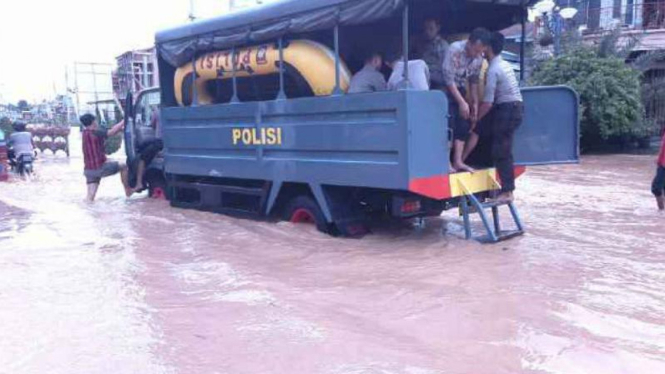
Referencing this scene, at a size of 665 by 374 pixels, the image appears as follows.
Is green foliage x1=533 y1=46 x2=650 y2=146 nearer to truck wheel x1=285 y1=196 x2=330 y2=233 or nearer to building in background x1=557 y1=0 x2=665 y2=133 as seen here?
building in background x1=557 y1=0 x2=665 y2=133

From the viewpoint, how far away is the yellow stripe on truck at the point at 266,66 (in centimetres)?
658

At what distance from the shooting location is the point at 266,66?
23.6 feet

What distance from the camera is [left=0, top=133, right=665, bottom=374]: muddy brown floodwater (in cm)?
370

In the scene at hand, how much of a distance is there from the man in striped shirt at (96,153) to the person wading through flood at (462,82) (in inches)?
235

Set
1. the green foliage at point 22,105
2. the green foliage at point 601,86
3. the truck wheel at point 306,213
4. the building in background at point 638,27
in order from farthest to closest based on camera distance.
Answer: the green foliage at point 22,105 < the building in background at point 638,27 < the green foliage at point 601,86 < the truck wheel at point 306,213

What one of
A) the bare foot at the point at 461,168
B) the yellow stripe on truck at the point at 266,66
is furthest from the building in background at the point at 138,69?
the bare foot at the point at 461,168

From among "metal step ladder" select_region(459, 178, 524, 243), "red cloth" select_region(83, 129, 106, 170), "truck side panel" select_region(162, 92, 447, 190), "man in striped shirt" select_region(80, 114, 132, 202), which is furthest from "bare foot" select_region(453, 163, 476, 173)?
"red cloth" select_region(83, 129, 106, 170)

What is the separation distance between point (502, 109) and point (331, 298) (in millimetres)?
2800

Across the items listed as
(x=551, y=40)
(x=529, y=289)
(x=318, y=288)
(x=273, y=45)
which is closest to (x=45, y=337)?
(x=318, y=288)

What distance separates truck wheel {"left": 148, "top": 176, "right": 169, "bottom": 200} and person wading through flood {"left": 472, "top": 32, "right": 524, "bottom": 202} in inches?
214

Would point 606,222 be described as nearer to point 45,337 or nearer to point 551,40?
point 45,337

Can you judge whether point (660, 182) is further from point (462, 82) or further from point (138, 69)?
point (138, 69)

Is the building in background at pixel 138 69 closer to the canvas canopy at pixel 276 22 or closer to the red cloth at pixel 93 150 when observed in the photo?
the red cloth at pixel 93 150

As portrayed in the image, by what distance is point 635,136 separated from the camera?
18.1 meters
